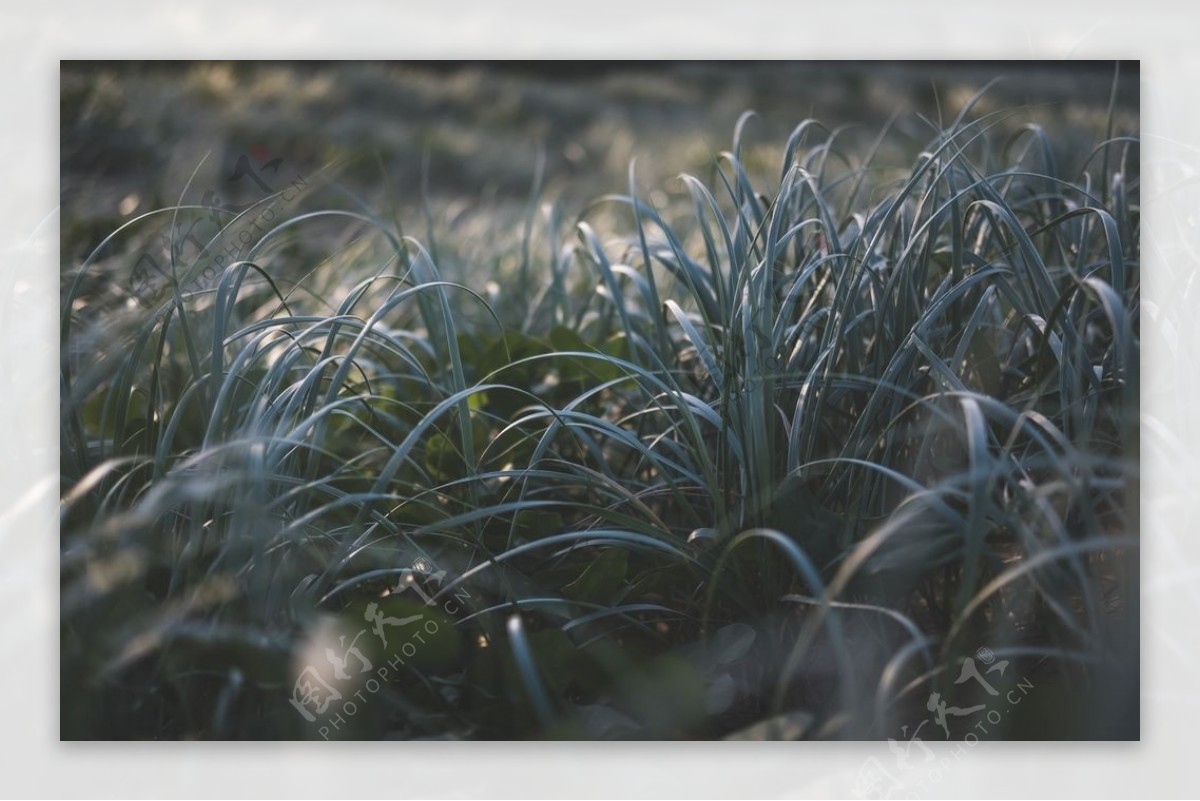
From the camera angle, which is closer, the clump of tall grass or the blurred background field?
the clump of tall grass

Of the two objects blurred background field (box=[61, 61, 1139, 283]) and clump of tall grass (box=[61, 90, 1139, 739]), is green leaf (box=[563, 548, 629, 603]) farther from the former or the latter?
blurred background field (box=[61, 61, 1139, 283])

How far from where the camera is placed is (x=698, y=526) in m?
1.32

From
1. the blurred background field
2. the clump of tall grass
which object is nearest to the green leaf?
the clump of tall grass

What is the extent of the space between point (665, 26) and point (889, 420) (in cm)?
68

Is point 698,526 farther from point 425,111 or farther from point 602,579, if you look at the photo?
point 425,111

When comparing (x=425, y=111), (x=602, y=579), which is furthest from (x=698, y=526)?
(x=425, y=111)

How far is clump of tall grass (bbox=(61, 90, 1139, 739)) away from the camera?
1235mm

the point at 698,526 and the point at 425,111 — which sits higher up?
the point at 425,111

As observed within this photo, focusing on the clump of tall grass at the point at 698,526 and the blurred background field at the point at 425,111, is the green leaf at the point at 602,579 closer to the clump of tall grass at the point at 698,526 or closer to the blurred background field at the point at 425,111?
the clump of tall grass at the point at 698,526

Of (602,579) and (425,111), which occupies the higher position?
(425,111)

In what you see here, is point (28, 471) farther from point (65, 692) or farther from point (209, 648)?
point (209, 648)

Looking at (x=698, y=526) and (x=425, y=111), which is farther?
(x=425, y=111)

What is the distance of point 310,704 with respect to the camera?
4.34 ft

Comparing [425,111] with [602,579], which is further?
[425,111]
